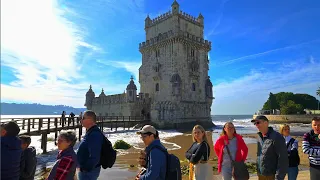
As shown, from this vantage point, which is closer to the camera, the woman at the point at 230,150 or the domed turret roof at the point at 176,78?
the woman at the point at 230,150

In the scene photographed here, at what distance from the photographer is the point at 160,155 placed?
392 centimetres

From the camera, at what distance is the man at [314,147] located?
5.21 meters

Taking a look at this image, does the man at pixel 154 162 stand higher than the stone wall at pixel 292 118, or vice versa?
the man at pixel 154 162

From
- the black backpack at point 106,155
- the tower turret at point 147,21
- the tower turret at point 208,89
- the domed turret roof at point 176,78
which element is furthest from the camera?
the tower turret at point 147,21

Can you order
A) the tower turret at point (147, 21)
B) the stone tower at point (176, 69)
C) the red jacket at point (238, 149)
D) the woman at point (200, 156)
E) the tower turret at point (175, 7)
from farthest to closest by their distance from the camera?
1. the tower turret at point (147, 21)
2. the tower turret at point (175, 7)
3. the stone tower at point (176, 69)
4. the red jacket at point (238, 149)
5. the woman at point (200, 156)

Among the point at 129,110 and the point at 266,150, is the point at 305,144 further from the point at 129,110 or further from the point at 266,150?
the point at 129,110

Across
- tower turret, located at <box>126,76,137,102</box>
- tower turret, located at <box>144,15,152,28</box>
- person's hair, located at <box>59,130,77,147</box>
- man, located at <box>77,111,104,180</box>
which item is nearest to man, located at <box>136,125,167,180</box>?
man, located at <box>77,111,104,180</box>

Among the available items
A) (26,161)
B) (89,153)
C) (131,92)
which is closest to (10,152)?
(26,161)

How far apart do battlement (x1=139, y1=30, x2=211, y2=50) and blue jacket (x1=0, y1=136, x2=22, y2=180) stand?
39.6 meters

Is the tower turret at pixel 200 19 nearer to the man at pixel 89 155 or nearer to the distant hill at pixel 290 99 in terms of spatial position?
the man at pixel 89 155

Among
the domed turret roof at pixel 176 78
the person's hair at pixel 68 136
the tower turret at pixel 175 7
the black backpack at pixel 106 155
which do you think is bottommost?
the black backpack at pixel 106 155

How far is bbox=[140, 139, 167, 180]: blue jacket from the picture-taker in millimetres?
3832

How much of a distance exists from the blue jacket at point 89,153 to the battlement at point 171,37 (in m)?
39.4

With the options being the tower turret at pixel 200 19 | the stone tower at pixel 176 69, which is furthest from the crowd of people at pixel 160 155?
the tower turret at pixel 200 19
